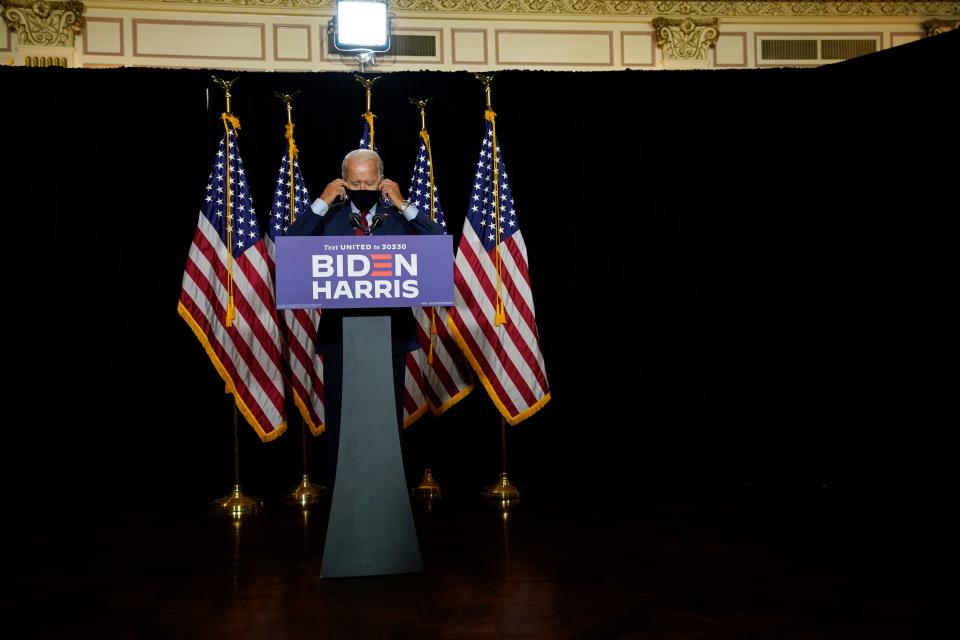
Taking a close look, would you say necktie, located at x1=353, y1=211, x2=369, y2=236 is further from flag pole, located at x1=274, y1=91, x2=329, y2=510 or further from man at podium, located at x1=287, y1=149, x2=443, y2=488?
flag pole, located at x1=274, y1=91, x2=329, y2=510

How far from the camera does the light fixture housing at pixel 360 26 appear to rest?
5.87 meters

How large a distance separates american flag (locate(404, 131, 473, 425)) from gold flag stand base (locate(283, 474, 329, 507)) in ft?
1.87

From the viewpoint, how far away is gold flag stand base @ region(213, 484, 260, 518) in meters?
4.07

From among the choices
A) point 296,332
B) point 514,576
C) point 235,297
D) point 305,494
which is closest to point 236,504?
point 305,494

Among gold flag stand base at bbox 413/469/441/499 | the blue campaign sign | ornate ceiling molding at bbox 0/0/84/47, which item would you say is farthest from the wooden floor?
ornate ceiling molding at bbox 0/0/84/47

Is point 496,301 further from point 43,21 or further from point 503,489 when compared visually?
point 43,21

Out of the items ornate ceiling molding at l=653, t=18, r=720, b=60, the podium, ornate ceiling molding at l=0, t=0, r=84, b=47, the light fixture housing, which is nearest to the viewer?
the podium

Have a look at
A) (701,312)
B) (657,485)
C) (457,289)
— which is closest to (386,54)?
(457,289)

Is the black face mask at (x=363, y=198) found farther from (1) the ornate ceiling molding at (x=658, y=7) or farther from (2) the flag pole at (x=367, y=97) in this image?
(1) the ornate ceiling molding at (x=658, y=7)

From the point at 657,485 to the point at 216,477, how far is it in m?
2.39

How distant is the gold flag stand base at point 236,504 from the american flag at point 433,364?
862mm

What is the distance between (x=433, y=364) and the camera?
14.6 ft

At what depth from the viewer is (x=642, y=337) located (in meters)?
4.93

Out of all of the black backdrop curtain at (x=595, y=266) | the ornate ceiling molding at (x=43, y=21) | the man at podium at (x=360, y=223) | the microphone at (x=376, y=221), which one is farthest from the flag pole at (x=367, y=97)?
the ornate ceiling molding at (x=43, y=21)
